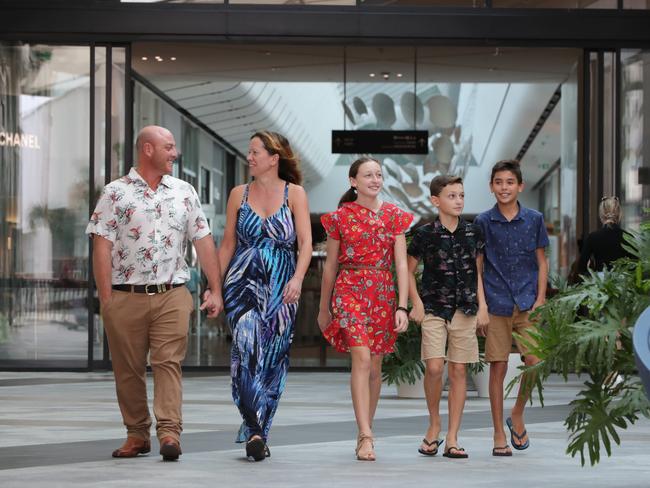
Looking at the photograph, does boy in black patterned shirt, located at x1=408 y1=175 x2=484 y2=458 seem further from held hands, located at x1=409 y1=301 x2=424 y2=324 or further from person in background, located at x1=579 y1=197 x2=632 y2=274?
person in background, located at x1=579 y1=197 x2=632 y2=274

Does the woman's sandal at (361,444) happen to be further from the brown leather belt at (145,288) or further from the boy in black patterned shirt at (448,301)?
the brown leather belt at (145,288)

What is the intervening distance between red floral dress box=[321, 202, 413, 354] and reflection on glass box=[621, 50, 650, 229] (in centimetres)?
807

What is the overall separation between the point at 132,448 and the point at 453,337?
6.21 feet

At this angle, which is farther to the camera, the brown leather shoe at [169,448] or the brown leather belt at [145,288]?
the brown leather belt at [145,288]

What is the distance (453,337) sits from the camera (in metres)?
7.69

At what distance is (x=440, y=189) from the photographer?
7.83m

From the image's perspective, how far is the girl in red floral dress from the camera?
7574 mm

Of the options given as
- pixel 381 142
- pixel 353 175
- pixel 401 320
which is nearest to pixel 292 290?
pixel 401 320

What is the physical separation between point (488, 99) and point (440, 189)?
1182 centimetres

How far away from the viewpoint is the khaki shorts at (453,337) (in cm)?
764

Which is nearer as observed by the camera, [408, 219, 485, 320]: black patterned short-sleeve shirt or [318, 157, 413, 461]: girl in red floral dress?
[318, 157, 413, 461]: girl in red floral dress

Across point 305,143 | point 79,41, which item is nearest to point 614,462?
point 79,41

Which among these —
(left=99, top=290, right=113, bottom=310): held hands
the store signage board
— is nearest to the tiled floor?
(left=99, top=290, right=113, bottom=310): held hands

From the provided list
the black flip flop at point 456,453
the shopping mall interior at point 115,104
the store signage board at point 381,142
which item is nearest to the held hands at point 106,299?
the black flip flop at point 456,453
